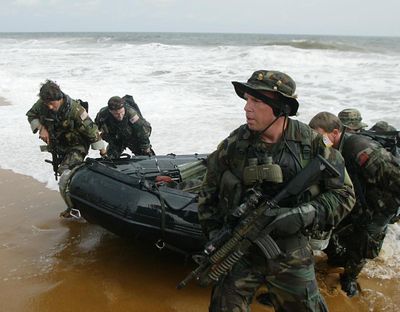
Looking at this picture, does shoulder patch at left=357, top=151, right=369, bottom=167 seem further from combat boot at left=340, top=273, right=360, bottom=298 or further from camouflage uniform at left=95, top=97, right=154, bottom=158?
camouflage uniform at left=95, top=97, right=154, bottom=158

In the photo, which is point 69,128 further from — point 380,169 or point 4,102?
point 4,102

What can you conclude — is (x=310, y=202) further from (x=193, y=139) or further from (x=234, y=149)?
(x=193, y=139)

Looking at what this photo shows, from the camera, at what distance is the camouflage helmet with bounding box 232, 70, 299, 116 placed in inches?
79.0

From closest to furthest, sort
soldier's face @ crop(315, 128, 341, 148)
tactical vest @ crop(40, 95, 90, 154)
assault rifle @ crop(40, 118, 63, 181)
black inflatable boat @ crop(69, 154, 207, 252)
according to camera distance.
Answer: soldier's face @ crop(315, 128, 341, 148)
black inflatable boat @ crop(69, 154, 207, 252)
tactical vest @ crop(40, 95, 90, 154)
assault rifle @ crop(40, 118, 63, 181)

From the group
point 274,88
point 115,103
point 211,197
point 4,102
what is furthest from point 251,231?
point 4,102

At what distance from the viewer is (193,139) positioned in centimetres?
769

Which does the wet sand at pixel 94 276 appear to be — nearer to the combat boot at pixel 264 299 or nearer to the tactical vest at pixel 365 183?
the combat boot at pixel 264 299

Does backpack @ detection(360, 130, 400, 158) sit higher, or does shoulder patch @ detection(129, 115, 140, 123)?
backpack @ detection(360, 130, 400, 158)

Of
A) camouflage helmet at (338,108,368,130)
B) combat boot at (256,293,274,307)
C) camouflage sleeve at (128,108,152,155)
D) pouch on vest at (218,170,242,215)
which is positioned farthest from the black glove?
camouflage sleeve at (128,108,152,155)

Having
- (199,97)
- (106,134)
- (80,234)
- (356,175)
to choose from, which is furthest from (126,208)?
(199,97)

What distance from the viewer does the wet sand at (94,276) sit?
301cm

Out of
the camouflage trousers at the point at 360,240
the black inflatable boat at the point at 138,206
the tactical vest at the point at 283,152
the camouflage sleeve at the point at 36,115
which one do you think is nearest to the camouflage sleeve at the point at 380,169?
the camouflage trousers at the point at 360,240

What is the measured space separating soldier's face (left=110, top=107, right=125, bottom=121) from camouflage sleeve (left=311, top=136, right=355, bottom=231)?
2.95 meters

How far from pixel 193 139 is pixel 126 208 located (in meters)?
4.57
